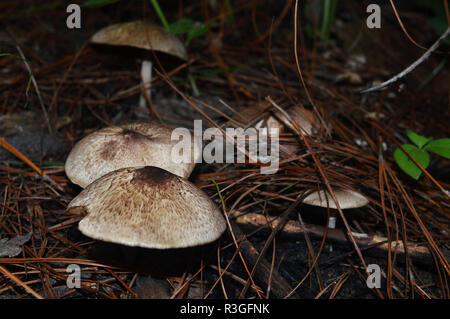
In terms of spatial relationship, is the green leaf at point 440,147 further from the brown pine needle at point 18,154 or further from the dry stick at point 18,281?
the brown pine needle at point 18,154

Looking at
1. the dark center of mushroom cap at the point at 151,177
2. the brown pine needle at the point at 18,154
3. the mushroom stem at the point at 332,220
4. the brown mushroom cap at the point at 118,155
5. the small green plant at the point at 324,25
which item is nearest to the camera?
the dark center of mushroom cap at the point at 151,177

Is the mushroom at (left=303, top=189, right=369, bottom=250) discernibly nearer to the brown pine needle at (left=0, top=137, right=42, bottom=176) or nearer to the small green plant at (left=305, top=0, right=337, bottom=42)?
the brown pine needle at (left=0, top=137, right=42, bottom=176)

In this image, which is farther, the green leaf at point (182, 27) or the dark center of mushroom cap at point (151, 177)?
the green leaf at point (182, 27)

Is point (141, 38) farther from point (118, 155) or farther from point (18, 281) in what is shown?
point (18, 281)

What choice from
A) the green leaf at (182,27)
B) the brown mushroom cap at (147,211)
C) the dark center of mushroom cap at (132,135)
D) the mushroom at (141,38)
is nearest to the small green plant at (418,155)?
the brown mushroom cap at (147,211)

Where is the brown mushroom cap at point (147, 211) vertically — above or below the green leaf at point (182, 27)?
below

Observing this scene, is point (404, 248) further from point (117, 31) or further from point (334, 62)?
point (334, 62)
